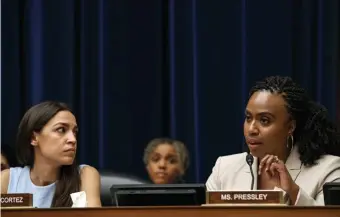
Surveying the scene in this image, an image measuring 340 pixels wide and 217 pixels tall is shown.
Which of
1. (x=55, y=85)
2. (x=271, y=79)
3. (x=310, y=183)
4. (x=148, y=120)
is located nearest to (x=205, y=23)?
(x=148, y=120)

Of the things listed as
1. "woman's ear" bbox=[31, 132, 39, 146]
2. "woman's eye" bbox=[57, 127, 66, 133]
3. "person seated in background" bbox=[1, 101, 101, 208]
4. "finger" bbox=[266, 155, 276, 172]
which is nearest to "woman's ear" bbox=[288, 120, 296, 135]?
"finger" bbox=[266, 155, 276, 172]

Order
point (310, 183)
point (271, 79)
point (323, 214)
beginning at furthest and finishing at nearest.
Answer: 1. point (271, 79)
2. point (310, 183)
3. point (323, 214)

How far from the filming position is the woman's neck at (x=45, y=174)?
9.68ft

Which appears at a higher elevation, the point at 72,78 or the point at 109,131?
the point at 72,78

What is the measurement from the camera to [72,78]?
4.02 m

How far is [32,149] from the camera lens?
304cm

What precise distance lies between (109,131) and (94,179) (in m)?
1.14

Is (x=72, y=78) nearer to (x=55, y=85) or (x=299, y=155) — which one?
(x=55, y=85)

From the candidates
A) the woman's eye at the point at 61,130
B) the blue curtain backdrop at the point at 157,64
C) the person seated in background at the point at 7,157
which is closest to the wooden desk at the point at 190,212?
the woman's eye at the point at 61,130

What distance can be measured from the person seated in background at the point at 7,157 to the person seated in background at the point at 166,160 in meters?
0.66

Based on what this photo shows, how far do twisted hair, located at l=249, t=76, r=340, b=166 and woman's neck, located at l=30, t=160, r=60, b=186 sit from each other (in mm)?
797

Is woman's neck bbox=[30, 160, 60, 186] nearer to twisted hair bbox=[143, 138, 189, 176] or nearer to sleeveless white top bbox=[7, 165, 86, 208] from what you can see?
sleeveless white top bbox=[7, 165, 86, 208]

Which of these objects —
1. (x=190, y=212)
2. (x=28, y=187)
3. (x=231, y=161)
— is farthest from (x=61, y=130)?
(x=190, y=212)

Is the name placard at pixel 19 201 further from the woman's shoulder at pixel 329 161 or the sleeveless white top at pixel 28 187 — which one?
the woman's shoulder at pixel 329 161
